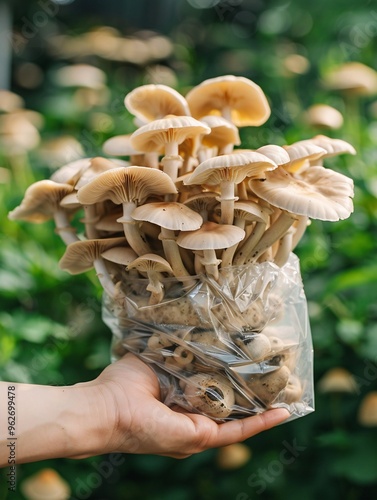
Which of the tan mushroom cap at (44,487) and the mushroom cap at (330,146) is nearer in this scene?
the mushroom cap at (330,146)

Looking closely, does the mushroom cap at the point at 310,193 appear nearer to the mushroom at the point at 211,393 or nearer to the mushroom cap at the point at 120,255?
the mushroom cap at the point at 120,255

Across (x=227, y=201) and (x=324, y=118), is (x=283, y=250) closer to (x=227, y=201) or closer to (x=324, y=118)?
(x=227, y=201)

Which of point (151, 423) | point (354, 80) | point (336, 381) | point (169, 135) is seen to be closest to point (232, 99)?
point (169, 135)

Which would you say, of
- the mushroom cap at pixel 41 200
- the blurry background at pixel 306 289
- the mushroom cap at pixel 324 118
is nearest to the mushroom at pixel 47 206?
the mushroom cap at pixel 41 200

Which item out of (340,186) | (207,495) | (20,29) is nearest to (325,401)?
(207,495)

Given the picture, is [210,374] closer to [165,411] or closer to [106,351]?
[165,411]

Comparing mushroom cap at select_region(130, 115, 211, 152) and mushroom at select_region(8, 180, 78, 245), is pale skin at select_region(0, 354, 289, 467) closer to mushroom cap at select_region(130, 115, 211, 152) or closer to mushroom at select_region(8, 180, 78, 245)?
mushroom at select_region(8, 180, 78, 245)

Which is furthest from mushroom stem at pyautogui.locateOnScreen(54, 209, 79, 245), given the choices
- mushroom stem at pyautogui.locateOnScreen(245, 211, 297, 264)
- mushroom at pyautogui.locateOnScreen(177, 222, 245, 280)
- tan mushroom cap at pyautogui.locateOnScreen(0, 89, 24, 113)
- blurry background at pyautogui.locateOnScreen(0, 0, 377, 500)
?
tan mushroom cap at pyautogui.locateOnScreen(0, 89, 24, 113)
